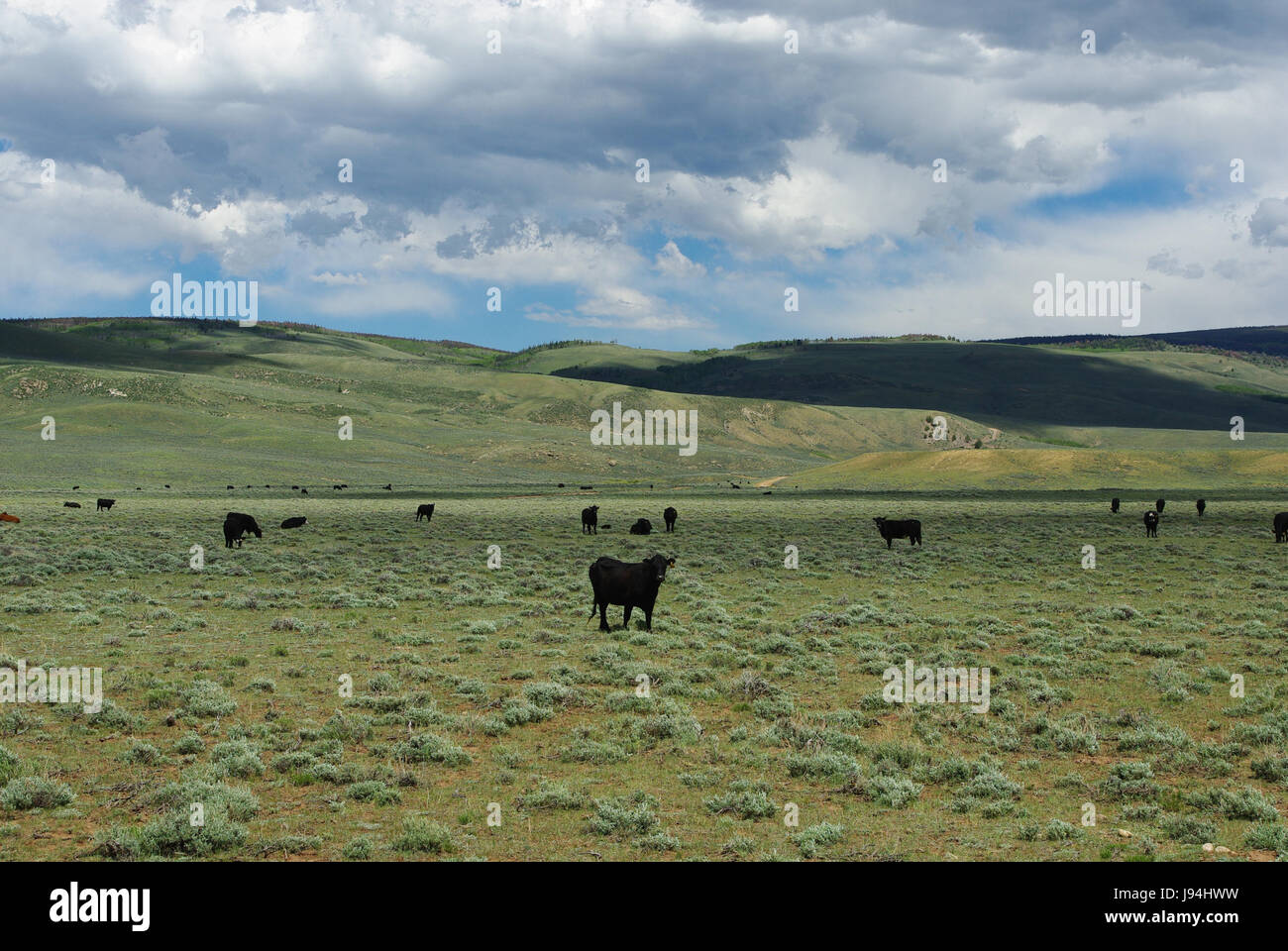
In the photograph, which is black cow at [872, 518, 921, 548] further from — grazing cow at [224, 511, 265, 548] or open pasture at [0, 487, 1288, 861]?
grazing cow at [224, 511, 265, 548]

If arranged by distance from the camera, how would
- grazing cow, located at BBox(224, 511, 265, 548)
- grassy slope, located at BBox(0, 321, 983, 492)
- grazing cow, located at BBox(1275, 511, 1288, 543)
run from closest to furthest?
1. grazing cow, located at BBox(224, 511, 265, 548)
2. grazing cow, located at BBox(1275, 511, 1288, 543)
3. grassy slope, located at BBox(0, 321, 983, 492)

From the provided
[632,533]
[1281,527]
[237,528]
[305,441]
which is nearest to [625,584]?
[237,528]

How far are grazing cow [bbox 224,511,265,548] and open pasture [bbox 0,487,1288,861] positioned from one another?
4.16 meters

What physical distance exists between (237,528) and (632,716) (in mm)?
27798

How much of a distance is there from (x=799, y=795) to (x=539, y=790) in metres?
2.89

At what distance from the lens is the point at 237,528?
117ft

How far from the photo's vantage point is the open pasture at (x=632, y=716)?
8.91 m

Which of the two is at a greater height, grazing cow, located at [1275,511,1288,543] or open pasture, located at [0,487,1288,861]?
grazing cow, located at [1275,511,1288,543]

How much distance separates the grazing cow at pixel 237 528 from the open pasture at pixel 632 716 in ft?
13.6

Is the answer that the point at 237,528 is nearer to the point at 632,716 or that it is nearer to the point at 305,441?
the point at 632,716

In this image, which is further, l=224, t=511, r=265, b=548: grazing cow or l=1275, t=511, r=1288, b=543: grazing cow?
l=1275, t=511, r=1288, b=543: grazing cow

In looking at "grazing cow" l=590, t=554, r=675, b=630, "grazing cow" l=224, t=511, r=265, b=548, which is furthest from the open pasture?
"grazing cow" l=224, t=511, r=265, b=548

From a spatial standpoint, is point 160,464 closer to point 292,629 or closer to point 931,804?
Answer: point 292,629

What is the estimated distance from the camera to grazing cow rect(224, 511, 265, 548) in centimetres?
3506
